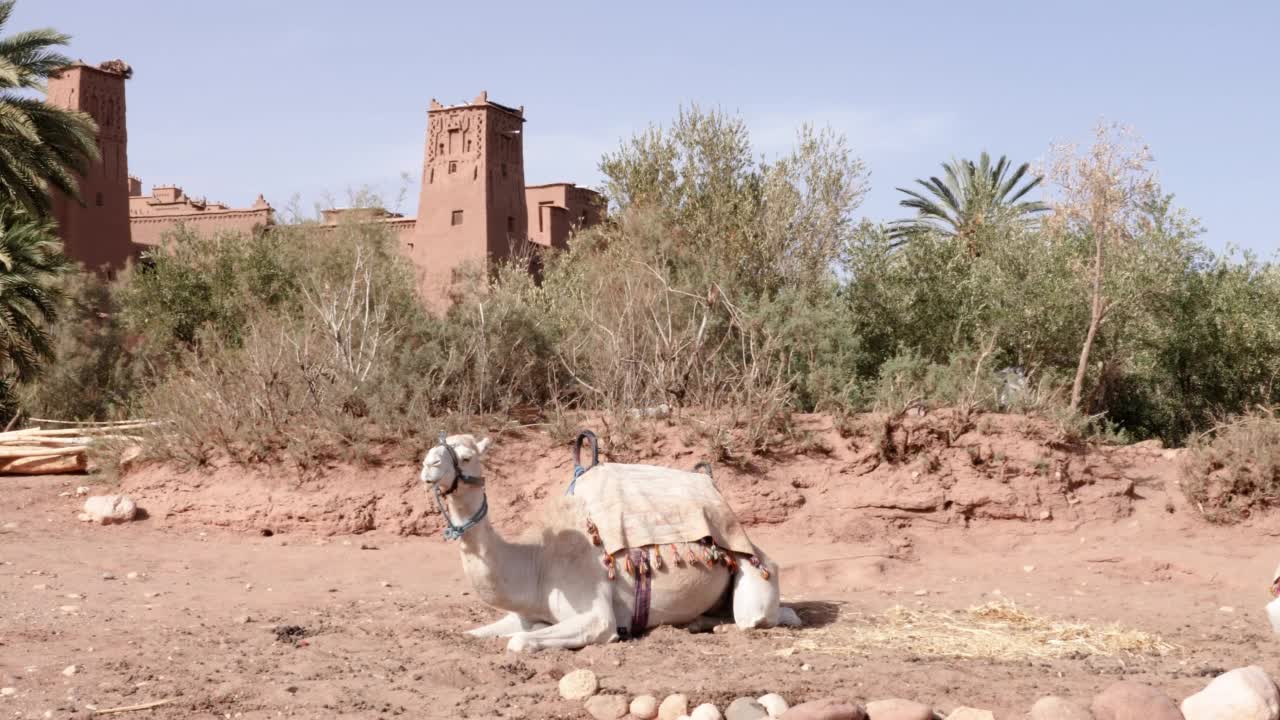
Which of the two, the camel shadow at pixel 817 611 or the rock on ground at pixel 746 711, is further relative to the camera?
the camel shadow at pixel 817 611

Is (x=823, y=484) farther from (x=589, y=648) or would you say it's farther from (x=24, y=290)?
(x=24, y=290)

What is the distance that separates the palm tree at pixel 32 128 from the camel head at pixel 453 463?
54.9 feet

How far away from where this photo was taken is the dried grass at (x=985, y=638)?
7.40 meters

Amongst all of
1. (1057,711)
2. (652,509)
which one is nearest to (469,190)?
(652,509)

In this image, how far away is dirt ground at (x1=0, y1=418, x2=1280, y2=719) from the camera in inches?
254

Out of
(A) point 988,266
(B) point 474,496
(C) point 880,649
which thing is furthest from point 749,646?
(A) point 988,266

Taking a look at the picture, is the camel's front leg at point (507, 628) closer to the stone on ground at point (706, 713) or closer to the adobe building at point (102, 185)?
the stone on ground at point (706, 713)

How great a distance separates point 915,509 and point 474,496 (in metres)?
7.37

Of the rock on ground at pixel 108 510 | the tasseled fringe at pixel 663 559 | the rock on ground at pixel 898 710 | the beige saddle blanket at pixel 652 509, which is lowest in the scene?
the rock on ground at pixel 898 710

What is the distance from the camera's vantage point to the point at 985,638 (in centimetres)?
779

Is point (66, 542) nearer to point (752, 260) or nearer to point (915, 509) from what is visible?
point (915, 509)

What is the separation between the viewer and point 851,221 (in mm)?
19828

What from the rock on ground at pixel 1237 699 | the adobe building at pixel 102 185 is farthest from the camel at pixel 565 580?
the adobe building at pixel 102 185

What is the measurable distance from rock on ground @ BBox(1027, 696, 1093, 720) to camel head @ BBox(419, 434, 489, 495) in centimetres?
305
